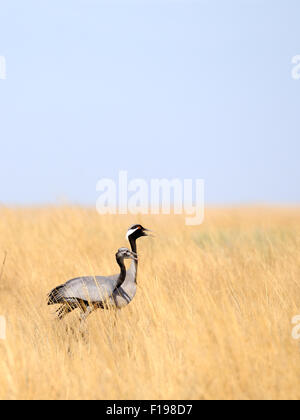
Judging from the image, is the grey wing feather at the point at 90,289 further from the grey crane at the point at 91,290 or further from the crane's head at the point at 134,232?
the crane's head at the point at 134,232

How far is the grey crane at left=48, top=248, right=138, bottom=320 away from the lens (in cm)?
517

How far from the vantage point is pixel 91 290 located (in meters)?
5.21

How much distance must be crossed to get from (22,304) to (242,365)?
3.56 m

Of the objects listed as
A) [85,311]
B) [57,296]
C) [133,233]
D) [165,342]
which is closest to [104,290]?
[85,311]

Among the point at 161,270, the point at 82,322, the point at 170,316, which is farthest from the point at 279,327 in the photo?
the point at 161,270

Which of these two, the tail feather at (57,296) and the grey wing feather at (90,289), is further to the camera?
the tail feather at (57,296)

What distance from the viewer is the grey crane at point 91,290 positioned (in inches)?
203

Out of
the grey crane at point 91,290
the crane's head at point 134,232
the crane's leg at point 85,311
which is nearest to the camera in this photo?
the grey crane at point 91,290

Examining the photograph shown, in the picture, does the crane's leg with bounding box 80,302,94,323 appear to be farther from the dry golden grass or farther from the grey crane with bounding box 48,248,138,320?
the dry golden grass

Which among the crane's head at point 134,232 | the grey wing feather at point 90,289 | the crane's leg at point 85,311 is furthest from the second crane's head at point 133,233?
the crane's leg at point 85,311

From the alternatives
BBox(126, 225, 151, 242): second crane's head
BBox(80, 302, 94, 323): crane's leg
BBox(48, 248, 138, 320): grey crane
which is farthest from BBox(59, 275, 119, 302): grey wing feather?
BBox(126, 225, 151, 242): second crane's head

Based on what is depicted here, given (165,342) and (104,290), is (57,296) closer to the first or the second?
(104,290)

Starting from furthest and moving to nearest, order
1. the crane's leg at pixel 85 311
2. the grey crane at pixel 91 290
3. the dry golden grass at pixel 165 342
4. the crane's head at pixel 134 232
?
the crane's head at pixel 134 232, the crane's leg at pixel 85 311, the grey crane at pixel 91 290, the dry golden grass at pixel 165 342
